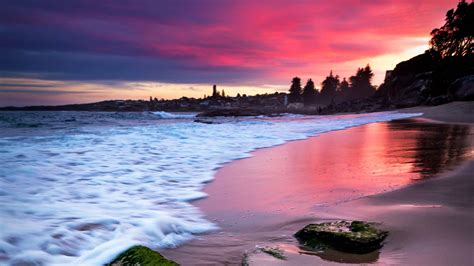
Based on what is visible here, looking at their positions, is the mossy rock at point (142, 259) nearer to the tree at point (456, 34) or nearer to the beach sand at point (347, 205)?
the beach sand at point (347, 205)

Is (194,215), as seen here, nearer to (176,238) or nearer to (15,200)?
(176,238)

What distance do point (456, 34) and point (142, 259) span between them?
50.3m

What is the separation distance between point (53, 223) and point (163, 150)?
18.5ft

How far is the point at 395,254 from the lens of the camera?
219 centimetres

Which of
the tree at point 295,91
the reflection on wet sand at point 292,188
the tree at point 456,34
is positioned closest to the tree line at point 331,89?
the tree at point 295,91

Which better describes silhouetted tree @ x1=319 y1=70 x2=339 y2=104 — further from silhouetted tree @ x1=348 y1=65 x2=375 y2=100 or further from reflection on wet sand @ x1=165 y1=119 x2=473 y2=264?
reflection on wet sand @ x1=165 y1=119 x2=473 y2=264

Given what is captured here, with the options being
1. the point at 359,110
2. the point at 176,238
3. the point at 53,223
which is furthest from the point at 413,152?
the point at 359,110

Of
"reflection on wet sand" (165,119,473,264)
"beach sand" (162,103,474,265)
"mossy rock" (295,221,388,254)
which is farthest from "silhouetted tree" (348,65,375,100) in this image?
"mossy rock" (295,221,388,254)

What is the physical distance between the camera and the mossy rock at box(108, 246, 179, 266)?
1913 millimetres

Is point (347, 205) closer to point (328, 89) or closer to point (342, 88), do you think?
point (328, 89)

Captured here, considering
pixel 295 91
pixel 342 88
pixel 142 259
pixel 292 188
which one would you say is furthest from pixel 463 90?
pixel 342 88

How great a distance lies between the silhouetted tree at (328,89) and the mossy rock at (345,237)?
96628 millimetres

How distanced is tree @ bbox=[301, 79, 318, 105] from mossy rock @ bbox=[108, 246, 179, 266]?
315 feet

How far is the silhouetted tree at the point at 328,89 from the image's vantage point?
313ft
